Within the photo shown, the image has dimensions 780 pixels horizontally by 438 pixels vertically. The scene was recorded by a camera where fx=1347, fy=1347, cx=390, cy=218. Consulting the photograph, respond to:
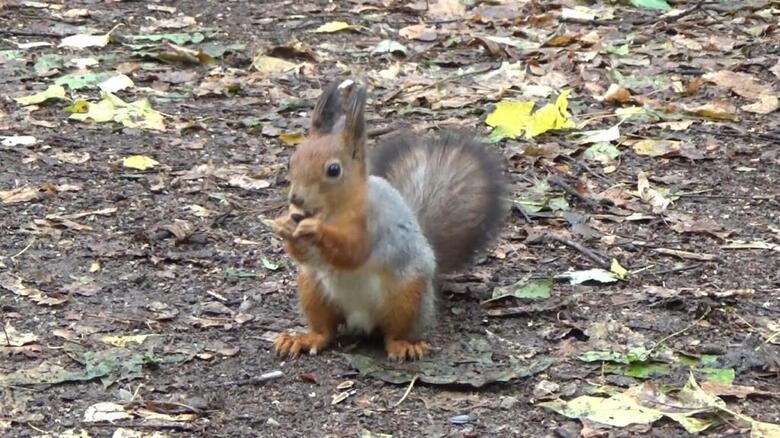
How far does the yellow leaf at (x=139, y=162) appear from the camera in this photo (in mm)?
5023

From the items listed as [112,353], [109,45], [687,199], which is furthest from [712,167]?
[109,45]

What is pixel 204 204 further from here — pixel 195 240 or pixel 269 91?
pixel 269 91

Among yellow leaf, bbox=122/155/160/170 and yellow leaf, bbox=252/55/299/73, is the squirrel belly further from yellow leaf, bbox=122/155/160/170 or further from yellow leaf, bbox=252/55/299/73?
yellow leaf, bbox=252/55/299/73

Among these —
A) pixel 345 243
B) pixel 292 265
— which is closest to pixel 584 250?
pixel 292 265

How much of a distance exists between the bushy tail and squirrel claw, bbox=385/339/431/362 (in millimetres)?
372

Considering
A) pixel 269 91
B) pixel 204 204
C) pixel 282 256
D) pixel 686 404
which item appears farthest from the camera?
pixel 269 91

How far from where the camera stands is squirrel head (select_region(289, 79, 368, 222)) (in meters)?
3.25

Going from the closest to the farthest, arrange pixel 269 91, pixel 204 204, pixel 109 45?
1. pixel 204 204
2. pixel 269 91
3. pixel 109 45

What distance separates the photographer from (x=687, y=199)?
4824 millimetres

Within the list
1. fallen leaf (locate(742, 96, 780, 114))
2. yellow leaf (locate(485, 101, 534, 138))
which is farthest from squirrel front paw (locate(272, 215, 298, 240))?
fallen leaf (locate(742, 96, 780, 114))

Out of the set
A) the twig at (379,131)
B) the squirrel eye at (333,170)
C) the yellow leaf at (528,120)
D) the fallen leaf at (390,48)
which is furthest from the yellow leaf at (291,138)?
the squirrel eye at (333,170)

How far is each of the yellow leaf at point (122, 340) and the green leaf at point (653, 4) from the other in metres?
4.35

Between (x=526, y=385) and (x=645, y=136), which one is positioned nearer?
(x=526, y=385)

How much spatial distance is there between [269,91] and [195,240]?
1746 millimetres
